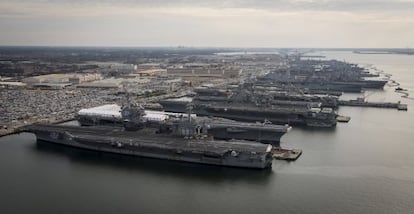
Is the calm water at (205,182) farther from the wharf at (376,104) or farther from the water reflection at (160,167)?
the wharf at (376,104)

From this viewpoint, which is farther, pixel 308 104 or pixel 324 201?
pixel 308 104

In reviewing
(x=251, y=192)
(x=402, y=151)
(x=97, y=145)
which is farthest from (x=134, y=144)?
(x=402, y=151)

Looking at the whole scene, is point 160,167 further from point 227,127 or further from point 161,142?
point 227,127

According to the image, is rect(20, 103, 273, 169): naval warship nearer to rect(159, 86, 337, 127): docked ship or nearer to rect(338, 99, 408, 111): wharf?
rect(159, 86, 337, 127): docked ship

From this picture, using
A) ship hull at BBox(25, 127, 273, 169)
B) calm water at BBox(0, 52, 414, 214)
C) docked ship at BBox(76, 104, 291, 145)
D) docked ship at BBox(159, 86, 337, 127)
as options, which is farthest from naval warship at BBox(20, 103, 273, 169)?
docked ship at BBox(159, 86, 337, 127)

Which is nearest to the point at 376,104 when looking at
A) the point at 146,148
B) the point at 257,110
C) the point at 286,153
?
the point at 257,110

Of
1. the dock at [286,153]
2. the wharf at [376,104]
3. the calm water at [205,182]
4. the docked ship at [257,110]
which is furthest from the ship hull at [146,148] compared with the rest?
the wharf at [376,104]

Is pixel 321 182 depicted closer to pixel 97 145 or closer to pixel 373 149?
pixel 373 149

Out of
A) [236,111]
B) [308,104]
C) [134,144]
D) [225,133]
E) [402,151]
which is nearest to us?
[134,144]
